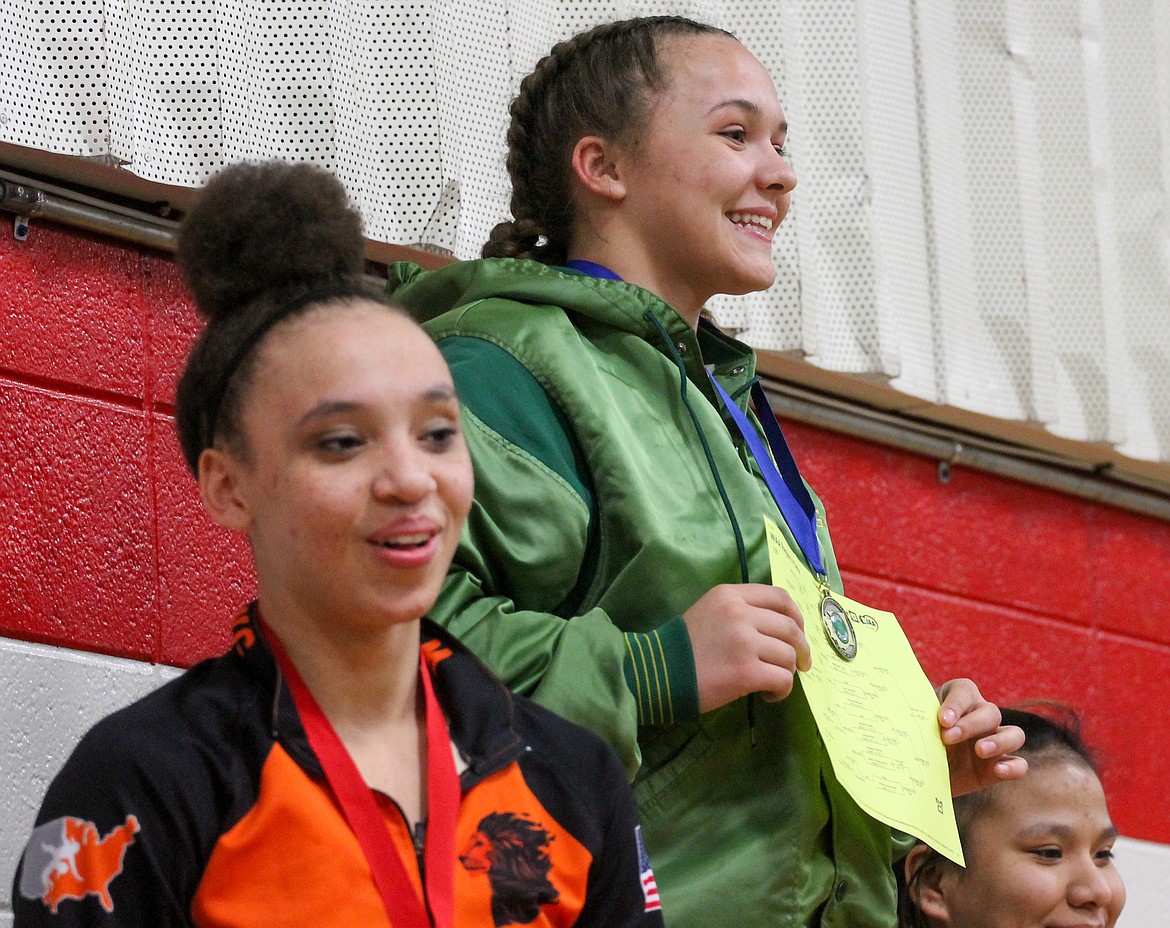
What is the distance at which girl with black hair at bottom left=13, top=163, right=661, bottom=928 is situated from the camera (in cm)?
111

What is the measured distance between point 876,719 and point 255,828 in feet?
2.24

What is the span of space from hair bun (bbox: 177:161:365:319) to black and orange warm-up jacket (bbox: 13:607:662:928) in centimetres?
26

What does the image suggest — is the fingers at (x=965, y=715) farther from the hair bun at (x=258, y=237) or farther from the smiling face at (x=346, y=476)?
the hair bun at (x=258, y=237)

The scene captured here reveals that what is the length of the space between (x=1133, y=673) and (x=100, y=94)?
2307 mm

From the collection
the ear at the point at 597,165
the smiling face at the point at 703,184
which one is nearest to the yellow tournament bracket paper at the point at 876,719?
the smiling face at the point at 703,184

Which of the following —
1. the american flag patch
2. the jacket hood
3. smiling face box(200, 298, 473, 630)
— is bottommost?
the american flag patch

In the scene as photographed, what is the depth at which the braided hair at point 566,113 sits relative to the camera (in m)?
1.91

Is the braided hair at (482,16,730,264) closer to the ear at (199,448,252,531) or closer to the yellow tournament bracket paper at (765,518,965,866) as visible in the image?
the yellow tournament bracket paper at (765,518,965,866)

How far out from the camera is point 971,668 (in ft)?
10.2

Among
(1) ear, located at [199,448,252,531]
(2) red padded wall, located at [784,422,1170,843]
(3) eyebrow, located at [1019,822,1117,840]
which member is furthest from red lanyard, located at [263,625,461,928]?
(2) red padded wall, located at [784,422,1170,843]

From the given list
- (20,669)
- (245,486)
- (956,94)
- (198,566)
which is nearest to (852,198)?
(956,94)

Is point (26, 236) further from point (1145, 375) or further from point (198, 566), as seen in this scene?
point (1145, 375)

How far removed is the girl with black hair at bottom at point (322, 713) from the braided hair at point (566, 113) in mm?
581

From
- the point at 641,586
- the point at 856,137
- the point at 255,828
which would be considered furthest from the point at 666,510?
the point at 856,137
